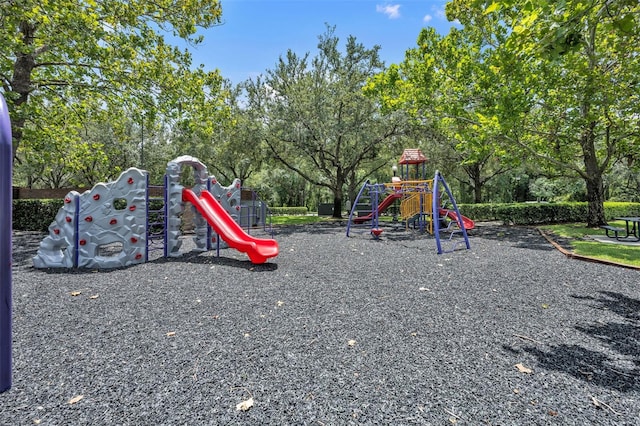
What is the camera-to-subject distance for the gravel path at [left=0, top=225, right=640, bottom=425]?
82.8 inches

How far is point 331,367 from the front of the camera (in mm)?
2631

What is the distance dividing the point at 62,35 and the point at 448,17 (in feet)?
43.3

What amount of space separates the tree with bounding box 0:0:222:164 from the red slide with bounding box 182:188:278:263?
4.54 m

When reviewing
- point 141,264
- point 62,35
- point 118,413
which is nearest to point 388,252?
point 141,264

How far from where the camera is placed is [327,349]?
9.69 feet

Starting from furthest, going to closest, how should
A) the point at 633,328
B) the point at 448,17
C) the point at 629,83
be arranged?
the point at 448,17 < the point at 629,83 < the point at 633,328

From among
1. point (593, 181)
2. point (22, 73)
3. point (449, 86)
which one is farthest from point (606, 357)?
point (22, 73)

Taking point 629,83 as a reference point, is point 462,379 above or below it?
below

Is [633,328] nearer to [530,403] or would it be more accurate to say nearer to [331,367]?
[530,403]

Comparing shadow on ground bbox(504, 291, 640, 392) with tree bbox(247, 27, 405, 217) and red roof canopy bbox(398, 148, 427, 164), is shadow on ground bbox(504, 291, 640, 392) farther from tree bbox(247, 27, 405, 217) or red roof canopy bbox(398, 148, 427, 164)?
tree bbox(247, 27, 405, 217)

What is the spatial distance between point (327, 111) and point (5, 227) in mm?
16526

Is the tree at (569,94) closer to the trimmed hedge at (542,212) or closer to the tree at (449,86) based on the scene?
the tree at (449,86)

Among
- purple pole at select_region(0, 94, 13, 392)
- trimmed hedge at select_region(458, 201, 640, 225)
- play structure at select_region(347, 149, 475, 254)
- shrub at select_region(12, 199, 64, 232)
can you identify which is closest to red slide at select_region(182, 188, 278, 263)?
play structure at select_region(347, 149, 475, 254)

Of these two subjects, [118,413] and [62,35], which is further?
[62,35]
